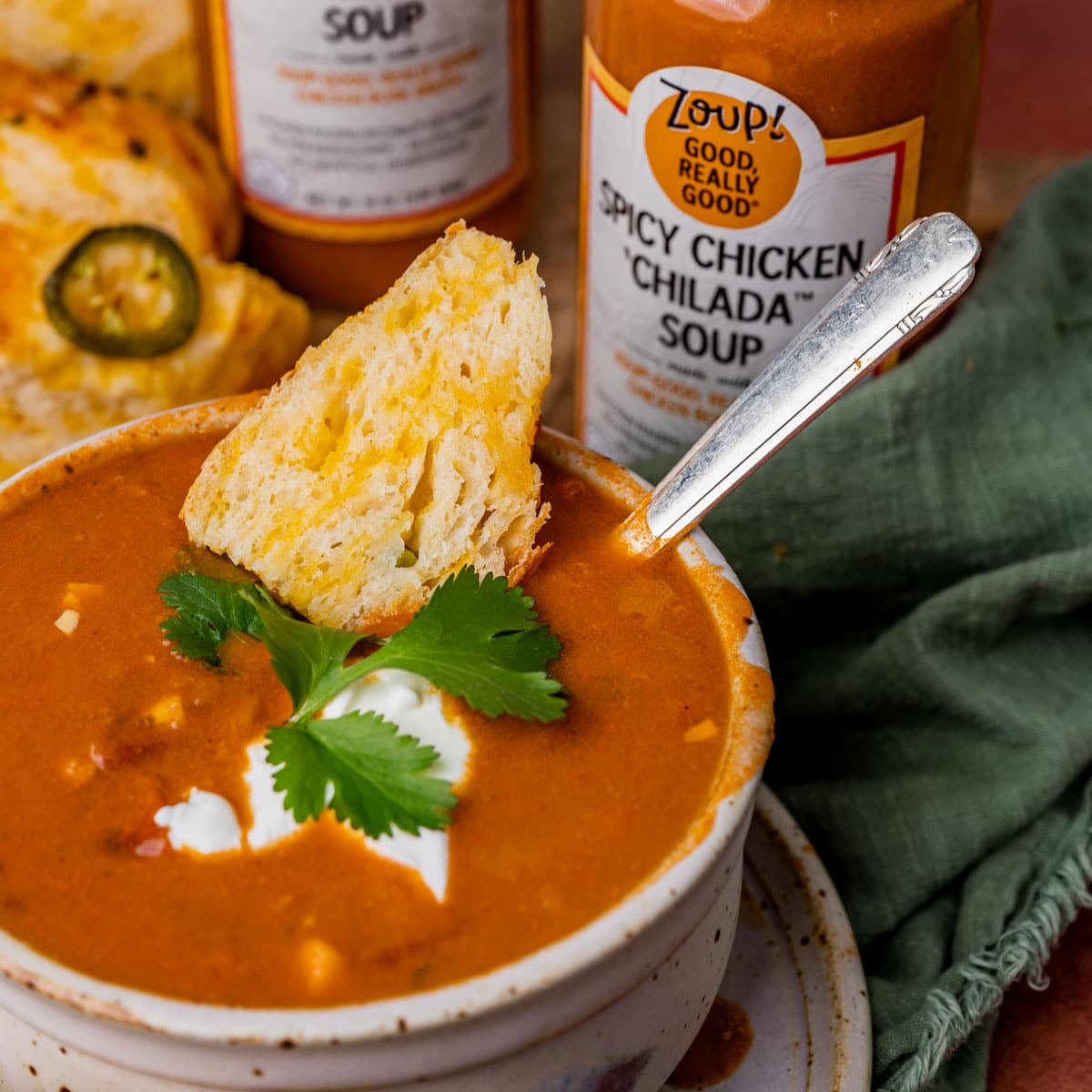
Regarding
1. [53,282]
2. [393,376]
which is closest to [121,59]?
[53,282]

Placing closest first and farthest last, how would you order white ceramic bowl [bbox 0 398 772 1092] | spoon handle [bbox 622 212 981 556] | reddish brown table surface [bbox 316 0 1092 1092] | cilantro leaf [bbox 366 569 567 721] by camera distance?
white ceramic bowl [bbox 0 398 772 1092] → cilantro leaf [bbox 366 569 567 721] → spoon handle [bbox 622 212 981 556] → reddish brown table surface [bbox 316 0 1092 1092]

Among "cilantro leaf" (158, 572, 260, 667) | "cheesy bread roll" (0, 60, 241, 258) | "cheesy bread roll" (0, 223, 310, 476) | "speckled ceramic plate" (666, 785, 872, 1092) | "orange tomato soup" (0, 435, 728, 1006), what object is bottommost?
"speckled ceramic plate" (666, 785, 872, 1092)

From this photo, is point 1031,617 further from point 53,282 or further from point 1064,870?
point 53,282

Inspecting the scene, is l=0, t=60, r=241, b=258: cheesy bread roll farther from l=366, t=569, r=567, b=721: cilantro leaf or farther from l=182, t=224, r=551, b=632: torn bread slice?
l=366, t=569, r=567, b=721: cilantro leaf

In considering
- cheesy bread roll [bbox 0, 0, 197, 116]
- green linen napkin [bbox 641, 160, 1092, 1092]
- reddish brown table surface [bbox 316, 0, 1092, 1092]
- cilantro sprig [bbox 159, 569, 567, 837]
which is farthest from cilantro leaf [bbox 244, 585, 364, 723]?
cheesy bread roll [bbox 0, 0, 197, 116]

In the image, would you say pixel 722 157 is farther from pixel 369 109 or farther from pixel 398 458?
pixel 369 109

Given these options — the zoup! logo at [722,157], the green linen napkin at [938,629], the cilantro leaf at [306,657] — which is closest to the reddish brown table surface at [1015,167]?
the green linen napkin at [938,629]

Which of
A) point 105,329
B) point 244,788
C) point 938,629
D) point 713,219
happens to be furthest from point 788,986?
point 105,329
